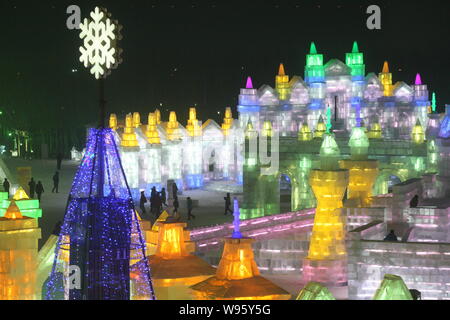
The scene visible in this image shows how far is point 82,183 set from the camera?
15500 mm

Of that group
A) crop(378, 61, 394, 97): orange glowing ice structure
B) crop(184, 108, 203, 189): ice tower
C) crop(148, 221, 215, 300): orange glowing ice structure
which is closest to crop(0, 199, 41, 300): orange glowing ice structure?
crop(148, 221, 215, 300): orange glowing ice structure

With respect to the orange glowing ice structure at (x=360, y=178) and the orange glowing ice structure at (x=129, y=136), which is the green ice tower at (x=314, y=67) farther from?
the orange glowing ice structure at (x=360, y=178)

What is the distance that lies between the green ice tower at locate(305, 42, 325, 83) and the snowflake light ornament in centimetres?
3432

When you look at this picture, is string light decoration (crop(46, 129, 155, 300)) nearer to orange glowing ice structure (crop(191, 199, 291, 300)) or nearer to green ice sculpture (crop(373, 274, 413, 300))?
green ice sculpture (crop(373, 274, 413, 300))

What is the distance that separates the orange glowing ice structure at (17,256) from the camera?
1809cm

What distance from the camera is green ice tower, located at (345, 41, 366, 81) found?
4947 cm

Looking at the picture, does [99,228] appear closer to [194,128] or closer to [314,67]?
[194,128]

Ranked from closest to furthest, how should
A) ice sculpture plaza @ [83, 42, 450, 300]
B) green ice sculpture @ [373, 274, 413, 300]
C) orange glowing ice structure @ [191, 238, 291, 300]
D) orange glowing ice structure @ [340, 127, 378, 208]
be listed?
1. green ice sculpture @ [373, 274, 413, 300]
2. orange glowing ice structure @ [191, 238, 291, 300]
3. ice sculpture plaza @ [83, 42, 450, 300]
4. orange glowing ice structure @ [340, 127, 378, 208]

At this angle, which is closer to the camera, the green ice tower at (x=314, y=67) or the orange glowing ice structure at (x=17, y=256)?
the orange glowing ice structure at (x=17, y=256)

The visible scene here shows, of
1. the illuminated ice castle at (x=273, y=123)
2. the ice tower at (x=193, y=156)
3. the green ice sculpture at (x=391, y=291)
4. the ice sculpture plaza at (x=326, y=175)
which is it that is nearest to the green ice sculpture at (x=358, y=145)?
the ice sculpture plaza at (x=326, y=175)

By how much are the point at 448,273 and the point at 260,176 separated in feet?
37.2

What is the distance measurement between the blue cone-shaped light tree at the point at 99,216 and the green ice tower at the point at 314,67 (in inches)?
1330

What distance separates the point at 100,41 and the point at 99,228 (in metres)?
2.16
